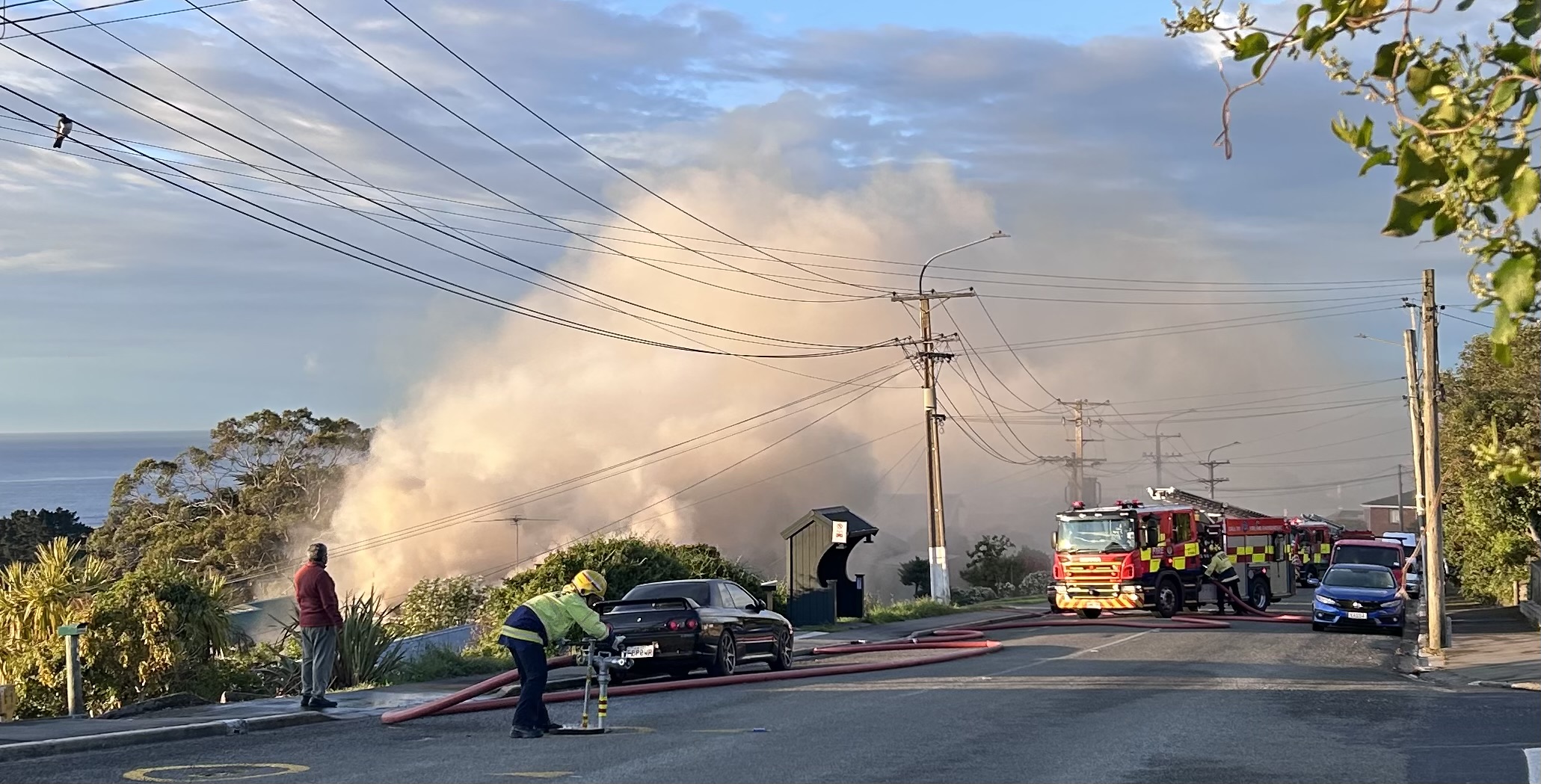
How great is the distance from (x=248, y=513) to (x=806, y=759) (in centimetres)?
6550

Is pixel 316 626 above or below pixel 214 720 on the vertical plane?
above

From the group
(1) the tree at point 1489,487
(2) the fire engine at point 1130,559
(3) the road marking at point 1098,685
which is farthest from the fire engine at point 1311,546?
(3) the road marking at point 1098,685

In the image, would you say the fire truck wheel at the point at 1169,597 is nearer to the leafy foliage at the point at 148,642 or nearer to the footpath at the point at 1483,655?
the footpath at the point at 1483,655

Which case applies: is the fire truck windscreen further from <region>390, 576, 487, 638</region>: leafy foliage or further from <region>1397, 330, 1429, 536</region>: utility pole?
<region>390, 576, 487, 638</region>: leafy foliage

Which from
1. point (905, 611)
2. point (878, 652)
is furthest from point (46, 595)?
point (905, 611)

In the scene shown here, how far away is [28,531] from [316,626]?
40306 mm

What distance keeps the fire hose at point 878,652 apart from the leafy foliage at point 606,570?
3.63 metres

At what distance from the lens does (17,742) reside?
11.7 m

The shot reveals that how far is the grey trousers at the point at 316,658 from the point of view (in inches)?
596

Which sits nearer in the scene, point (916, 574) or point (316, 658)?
point (316, 658)

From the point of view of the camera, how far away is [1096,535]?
33.7m

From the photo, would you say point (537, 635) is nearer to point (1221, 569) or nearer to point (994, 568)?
point (1221, 569)

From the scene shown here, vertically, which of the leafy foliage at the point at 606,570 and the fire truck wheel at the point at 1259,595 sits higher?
the leafy foliage at the point at 606,570

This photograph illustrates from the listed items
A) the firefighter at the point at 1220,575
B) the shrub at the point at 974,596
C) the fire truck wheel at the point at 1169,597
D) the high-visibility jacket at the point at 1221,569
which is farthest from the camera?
the shrub at the point at 974,596
